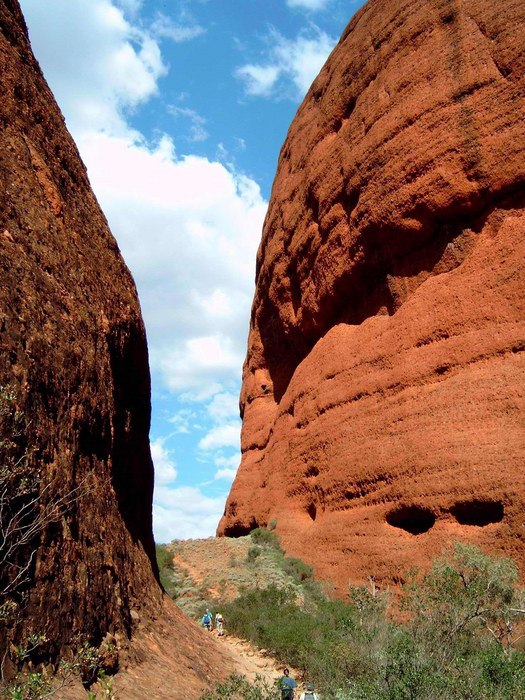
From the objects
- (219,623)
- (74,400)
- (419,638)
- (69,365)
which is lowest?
(219,623)

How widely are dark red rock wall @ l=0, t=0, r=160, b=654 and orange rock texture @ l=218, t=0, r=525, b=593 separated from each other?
7650mm

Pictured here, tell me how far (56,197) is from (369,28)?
713 inches

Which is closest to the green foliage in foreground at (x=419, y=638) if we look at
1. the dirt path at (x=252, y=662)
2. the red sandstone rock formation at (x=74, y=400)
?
the dirt path at (x=252, y=662)

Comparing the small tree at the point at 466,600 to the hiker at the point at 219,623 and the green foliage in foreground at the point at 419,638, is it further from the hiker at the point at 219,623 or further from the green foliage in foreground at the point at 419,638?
the hiker at the point at 219,623

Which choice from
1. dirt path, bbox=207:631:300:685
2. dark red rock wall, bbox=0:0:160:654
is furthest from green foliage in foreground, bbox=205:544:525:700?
dark red rock wall, bbox=0:0:160:654

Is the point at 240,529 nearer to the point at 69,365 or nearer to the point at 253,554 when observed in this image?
the point at 253,554

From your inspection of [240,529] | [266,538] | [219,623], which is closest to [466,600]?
[219,623]

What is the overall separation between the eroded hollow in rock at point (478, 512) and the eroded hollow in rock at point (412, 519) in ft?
2.33

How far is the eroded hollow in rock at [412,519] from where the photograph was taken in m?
14.5

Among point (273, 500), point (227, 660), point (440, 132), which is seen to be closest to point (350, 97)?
point (440, 132)

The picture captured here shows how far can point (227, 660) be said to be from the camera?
971 cm

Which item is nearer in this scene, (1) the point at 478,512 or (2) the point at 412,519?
(1) the point at 478,512

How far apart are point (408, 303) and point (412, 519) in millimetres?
6375

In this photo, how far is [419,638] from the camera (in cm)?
933
